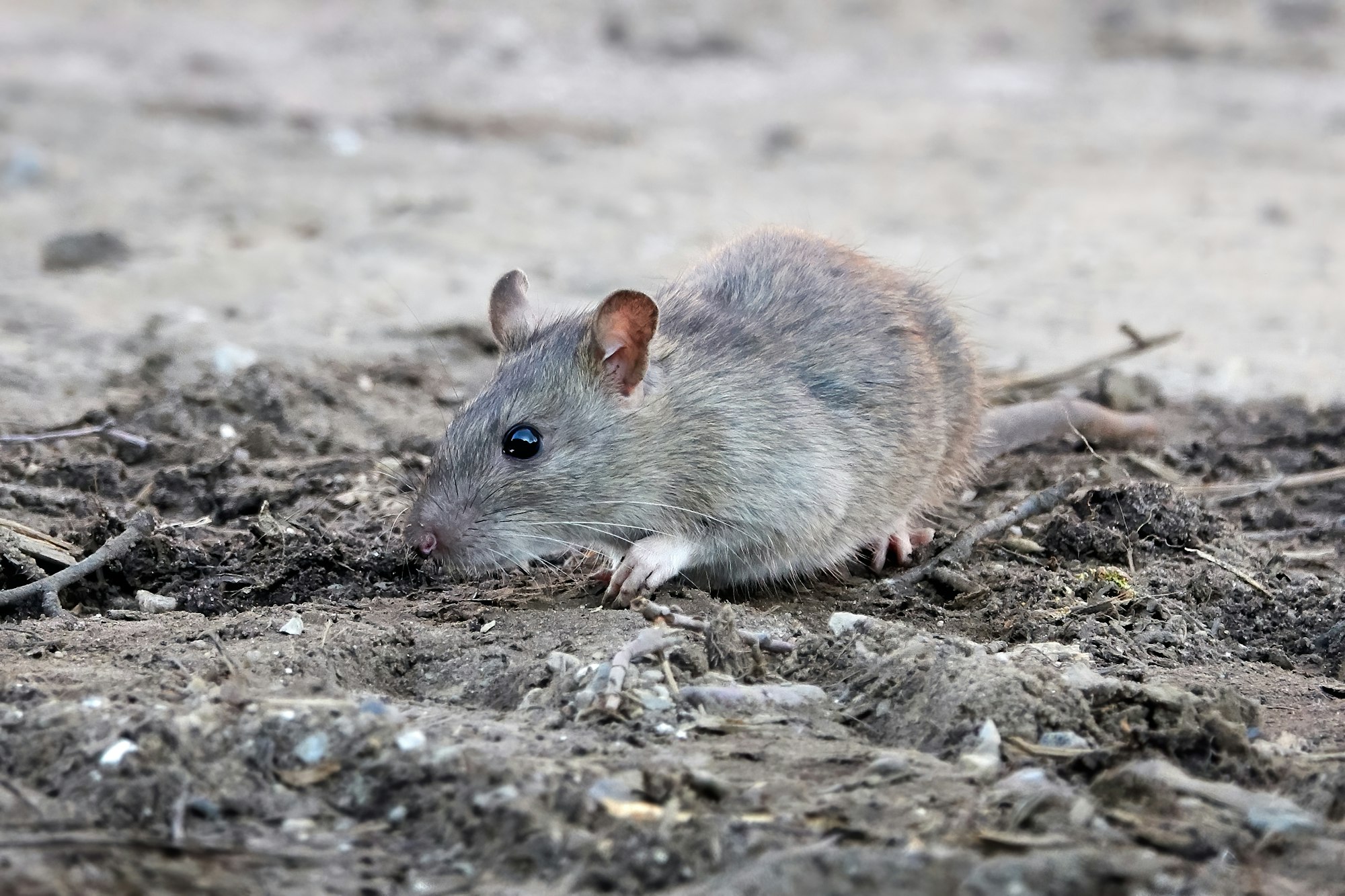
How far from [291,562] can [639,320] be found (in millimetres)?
1405

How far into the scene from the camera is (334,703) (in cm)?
348

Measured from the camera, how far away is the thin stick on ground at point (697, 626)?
13.4ft

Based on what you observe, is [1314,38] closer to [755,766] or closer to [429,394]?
[429,394]

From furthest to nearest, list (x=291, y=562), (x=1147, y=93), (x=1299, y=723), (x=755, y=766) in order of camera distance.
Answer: (x=1147, y=93)
(x=291, y=562)
(x=1299, y=723)
(x=755, y=766)

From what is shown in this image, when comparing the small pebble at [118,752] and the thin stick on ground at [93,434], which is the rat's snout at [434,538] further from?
the thin stick on ground at [93,434]

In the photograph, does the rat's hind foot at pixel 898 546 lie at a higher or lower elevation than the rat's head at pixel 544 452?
lower

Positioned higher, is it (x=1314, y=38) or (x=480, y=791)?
(x=1314, y=38)

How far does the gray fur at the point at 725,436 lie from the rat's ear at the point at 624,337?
6cm

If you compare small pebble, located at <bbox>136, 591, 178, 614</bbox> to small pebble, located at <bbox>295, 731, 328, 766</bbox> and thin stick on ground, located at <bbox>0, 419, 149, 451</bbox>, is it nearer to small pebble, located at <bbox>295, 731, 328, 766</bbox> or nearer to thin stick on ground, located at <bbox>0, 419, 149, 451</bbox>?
thin stick on ground, located at <bbox>0, 419, 149, 451</bbox>

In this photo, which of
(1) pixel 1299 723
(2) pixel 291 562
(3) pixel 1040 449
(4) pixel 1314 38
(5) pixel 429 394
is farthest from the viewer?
(4) pixel 1314 38

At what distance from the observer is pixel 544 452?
15.7ft

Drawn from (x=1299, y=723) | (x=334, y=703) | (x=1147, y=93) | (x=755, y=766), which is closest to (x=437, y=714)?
(x=334, y=703)

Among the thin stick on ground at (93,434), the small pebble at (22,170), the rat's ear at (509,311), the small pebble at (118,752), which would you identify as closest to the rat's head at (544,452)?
the rat's ear at (509,311)

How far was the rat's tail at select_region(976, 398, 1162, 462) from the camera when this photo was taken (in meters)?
6.39
